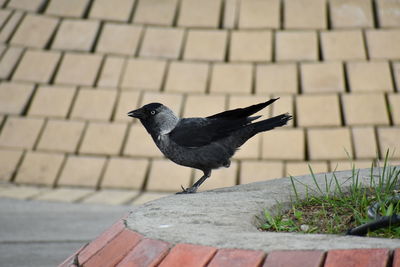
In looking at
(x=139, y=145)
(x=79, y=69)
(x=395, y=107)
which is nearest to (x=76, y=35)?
(x=79, y=69)

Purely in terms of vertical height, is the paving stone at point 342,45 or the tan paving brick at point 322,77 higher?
the paving stone at point 342,45

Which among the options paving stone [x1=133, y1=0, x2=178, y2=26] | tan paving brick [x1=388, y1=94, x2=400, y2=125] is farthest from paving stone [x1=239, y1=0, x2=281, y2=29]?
tan paving brick [x1=388, y1=94, x2=400, y2=125]

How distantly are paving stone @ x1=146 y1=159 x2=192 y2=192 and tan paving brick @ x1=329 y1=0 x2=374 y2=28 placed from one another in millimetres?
1197

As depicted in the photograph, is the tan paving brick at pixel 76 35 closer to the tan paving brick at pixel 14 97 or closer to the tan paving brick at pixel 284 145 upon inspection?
the tan paving brick at pixel 14 97

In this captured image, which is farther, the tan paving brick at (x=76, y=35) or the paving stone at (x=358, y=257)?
the tan paving brick at (x=76, y=35)

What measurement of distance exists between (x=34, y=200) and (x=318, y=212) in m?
2.10

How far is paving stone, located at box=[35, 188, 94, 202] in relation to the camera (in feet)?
12.5

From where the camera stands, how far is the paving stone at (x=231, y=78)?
4.12 metres

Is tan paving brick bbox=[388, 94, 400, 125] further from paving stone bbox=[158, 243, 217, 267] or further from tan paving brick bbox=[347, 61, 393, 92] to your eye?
paving stone bbox=[158, 243, 217, 267]

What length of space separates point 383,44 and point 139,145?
1.40 meters

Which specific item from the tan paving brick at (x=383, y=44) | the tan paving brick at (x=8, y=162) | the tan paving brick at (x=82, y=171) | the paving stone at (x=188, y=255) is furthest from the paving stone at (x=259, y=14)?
the paving stone at (x=188, y=255)

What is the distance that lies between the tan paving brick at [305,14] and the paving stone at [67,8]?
1191 millimetres

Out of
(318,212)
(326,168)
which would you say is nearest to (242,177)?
(326,168)

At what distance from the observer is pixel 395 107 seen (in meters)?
3.97
